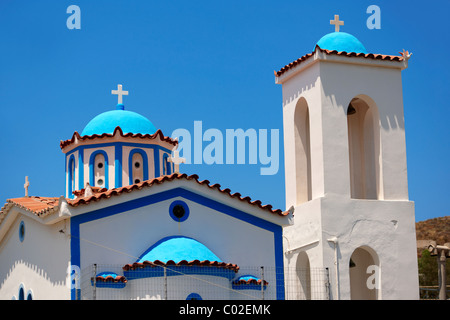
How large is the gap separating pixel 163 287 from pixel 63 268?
8.29ft

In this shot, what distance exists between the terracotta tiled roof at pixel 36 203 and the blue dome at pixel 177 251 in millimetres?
2579

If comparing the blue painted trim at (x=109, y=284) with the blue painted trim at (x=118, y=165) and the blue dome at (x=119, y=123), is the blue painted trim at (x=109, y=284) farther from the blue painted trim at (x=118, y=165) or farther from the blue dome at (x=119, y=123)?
the blue dome at (x=119, y=123)

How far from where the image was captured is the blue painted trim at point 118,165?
2620cm

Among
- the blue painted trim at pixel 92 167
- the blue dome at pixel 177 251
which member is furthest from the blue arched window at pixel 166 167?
the blue dome at pixel 177 251

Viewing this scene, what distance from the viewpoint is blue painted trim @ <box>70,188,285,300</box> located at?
20.6m

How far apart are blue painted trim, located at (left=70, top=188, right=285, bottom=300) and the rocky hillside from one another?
28459mm

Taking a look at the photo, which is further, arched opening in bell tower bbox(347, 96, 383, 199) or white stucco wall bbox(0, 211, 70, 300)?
arched opening in bell tower bbox(347, 96, 383, 199)

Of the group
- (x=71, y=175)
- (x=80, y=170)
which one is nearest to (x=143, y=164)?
(x=80, y=170)

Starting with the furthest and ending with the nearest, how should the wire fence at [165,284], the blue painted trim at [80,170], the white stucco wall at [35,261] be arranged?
the blue painted trim at [80,170] < the white stucco wall at [35,261] < the wire fence at [165,284]

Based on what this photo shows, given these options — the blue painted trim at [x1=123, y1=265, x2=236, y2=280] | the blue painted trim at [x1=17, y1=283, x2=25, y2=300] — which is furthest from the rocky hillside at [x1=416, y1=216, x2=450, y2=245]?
the blue painted trim at [x1=123, y1=265, x2=236, y2=280]

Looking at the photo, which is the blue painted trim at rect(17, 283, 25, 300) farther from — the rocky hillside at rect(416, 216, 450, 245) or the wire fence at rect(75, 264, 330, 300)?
the rocky hillside at rect(416, 216, 450, 245)

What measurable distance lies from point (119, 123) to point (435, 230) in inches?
1186

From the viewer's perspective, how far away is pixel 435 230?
5231cm
